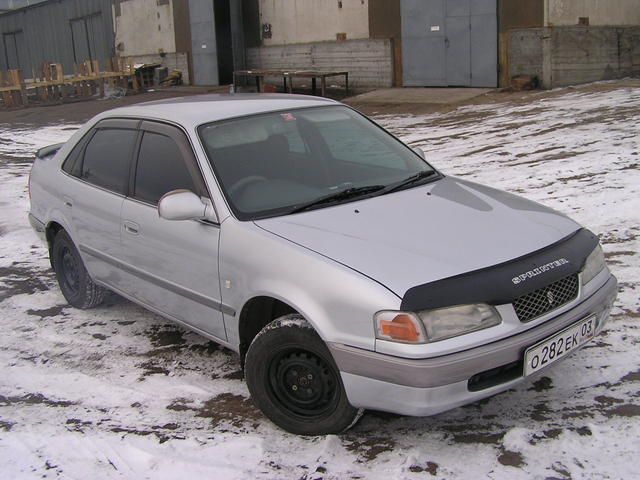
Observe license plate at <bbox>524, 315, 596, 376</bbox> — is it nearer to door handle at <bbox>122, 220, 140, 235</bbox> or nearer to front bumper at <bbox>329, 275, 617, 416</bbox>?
Result: front bumper at <bbox>329, 275, 617, 416</bbox>

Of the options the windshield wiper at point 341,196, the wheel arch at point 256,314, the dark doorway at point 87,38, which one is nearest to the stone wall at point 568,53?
the windshield wiper at point 341,196

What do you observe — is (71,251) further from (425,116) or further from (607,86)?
(607,86)

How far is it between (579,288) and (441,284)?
77 cm

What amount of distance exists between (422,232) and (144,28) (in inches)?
1051

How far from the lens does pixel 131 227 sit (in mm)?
4238

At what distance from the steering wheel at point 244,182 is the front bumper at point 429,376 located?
1.15m

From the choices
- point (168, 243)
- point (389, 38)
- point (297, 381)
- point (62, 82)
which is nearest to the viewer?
point (297, 381)

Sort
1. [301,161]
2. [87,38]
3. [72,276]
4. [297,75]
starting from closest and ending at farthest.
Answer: [301,161], [72,276], [297,75], [87,38]

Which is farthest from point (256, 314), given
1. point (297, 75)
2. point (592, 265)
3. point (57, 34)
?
point (57, 34)

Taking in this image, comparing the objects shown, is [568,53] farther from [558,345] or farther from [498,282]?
[498,282]

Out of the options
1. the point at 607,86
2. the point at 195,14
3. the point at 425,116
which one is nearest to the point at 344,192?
the point at 425,116

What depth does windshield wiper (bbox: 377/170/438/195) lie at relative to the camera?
3.92 meters

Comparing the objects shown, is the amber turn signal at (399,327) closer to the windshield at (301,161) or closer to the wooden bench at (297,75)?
the windshield at (301,161)

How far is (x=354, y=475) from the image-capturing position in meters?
2.96
